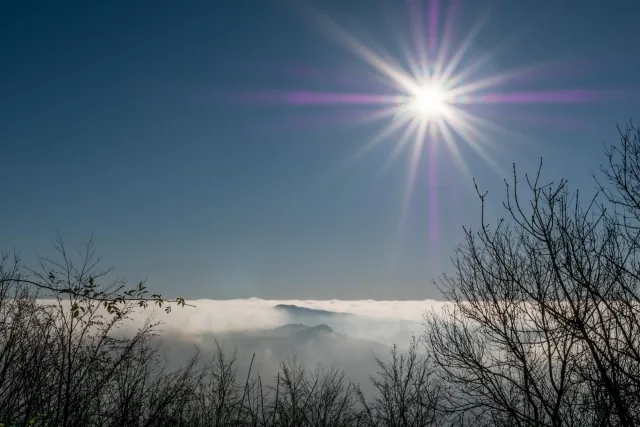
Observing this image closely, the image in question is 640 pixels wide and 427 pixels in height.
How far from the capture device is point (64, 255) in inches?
318

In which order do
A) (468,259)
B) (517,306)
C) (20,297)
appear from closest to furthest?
(517,306) → (468,259) → (20,297)

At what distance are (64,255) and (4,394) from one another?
665 centimetres

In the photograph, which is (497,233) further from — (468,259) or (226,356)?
(226,356)

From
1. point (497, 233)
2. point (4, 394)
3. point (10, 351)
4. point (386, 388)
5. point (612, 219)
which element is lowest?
point (386, 388)

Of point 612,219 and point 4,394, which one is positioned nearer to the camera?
point 612,219

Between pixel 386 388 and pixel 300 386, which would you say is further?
pixel 386 388

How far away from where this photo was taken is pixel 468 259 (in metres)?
10.6

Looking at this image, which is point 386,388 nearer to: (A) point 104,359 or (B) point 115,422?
(B) point 115,422

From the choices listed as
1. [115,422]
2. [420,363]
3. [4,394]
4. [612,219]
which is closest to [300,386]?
[420,363]

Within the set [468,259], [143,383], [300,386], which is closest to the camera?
[468,259]

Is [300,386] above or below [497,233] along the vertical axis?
below

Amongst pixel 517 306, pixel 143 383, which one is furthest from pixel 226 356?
pixel 517 306

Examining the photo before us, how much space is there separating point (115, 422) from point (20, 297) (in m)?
5.25

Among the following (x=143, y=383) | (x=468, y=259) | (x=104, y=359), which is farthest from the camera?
(x=143, y=383)
